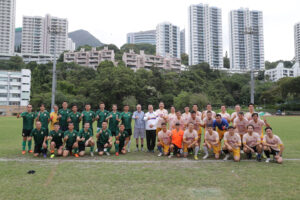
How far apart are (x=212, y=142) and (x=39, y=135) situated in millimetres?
5443

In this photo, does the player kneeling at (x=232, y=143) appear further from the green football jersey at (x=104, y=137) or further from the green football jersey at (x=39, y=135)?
the green football jersey at (x=39, y=135)

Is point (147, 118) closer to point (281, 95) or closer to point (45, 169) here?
point (45, 169)

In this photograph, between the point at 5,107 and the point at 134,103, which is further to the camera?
the point at 5,107

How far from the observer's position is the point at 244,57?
10662cm

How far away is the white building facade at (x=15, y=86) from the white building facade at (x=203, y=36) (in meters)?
72.0

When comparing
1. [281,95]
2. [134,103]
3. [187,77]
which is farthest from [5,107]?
[281,95]

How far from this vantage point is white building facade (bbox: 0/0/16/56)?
111562 millimetres

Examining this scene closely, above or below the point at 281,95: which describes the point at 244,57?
above

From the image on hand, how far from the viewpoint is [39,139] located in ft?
24.5

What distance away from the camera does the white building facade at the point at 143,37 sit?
171 meters

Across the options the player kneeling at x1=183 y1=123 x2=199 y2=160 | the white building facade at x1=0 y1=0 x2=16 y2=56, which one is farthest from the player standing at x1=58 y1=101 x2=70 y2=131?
the white building facade at x1=0 y1=0 x2=16 y2=56

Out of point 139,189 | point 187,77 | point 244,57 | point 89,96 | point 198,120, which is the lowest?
point 139,189

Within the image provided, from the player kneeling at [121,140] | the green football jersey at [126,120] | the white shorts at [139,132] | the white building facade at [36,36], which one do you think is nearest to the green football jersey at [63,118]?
the green football jersey at [126,120]

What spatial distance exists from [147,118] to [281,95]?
54.0 m
